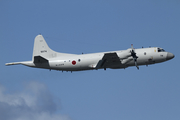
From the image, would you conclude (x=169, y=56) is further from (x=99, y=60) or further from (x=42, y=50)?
(x=42, y=50)

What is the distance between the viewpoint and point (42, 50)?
138 ft

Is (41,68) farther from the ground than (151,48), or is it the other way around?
(151,48)

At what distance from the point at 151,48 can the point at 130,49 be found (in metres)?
3.43

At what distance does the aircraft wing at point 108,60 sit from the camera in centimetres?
3822

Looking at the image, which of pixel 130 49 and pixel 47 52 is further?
pixel 47 52

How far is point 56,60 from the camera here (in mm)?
40594

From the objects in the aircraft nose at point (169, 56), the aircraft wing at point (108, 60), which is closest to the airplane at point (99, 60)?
the aircraft wing at point (108, 60)

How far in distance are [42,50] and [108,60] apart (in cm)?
927

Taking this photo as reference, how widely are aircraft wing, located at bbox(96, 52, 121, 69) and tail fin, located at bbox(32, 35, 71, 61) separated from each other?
5.52 m

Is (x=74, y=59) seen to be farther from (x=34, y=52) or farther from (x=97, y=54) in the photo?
(x=34, y=52)

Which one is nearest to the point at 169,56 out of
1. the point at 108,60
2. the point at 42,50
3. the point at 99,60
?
the point at 108,60

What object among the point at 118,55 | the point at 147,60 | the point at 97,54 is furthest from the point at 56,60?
the point at 147,60

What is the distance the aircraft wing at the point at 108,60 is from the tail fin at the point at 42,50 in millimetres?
5518

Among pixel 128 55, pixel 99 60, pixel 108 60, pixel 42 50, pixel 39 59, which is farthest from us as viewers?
pixel 42 50
